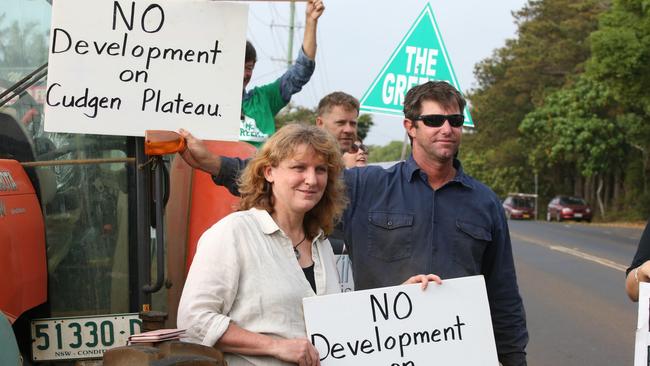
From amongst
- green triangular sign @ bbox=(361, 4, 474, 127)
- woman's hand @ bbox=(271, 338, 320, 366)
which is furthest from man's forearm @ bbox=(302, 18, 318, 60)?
green triangular sign @ bbox=(361, 4, 474, 127)

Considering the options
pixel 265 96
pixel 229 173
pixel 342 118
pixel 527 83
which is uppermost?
pixel 527 83

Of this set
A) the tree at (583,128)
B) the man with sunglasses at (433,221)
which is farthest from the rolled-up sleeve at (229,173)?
the tree at (583,128)

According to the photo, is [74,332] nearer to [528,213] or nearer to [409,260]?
[409,260]

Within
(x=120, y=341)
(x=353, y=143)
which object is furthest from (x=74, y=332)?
(x=353, y=143)

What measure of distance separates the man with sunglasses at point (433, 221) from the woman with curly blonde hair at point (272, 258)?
1.71ft

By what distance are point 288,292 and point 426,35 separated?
22.3 ft

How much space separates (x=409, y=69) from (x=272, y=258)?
255 inches

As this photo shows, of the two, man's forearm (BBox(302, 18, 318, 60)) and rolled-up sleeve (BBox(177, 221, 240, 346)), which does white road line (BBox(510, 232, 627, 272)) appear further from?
rolled-up sleeve (BBox(177, 221, 240, 346))

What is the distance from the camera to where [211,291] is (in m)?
3.26

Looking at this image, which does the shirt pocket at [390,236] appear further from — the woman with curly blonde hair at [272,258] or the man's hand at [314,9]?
the man's hand at [314,9]

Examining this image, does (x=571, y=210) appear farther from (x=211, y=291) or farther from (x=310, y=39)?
(x=211, y=291)

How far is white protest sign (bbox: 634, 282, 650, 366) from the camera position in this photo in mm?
3818

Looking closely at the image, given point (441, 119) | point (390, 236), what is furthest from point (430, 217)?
point (441, 119)

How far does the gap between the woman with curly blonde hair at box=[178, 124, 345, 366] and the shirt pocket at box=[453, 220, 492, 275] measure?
0.67 meters
